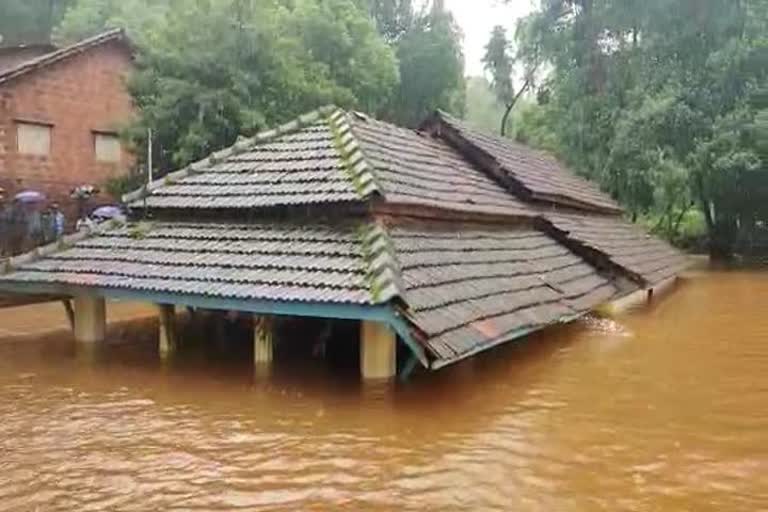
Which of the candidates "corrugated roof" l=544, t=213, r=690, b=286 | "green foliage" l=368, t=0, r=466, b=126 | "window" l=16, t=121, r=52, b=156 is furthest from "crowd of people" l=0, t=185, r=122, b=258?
"green foliage" l=368, t=0, r=466, b=126

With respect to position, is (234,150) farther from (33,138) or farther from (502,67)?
(502,67)

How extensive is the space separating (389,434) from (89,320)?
17.6 feet

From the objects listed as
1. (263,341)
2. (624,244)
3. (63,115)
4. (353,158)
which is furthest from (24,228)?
(624,244)

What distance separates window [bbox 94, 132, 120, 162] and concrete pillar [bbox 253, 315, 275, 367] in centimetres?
1538

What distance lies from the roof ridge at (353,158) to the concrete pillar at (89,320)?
3.85 metres

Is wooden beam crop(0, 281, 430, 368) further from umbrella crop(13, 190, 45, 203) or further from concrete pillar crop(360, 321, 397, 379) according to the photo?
umbrella crop(13, 190, 45, 203)

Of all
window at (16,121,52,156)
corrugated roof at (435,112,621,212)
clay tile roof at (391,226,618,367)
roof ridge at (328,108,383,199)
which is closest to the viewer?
clay tile roof at (391,226,618,367)

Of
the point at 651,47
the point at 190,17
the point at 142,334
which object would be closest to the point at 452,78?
the point at 651,47

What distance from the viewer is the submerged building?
7191 mm

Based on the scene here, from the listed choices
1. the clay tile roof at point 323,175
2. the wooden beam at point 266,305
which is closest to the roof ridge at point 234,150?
the clay tile roof at point 323,175

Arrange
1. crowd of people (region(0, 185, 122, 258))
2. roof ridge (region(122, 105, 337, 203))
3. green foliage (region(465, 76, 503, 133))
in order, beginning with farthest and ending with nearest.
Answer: green foliage (region(465, 76, 503, 133)) → crowd of people (region(0, 185, 122, 258)) → roof ridge (region(122, 105, 337, 203))

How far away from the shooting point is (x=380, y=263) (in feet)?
23.4

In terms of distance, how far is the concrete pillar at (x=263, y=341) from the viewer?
27.3 ft

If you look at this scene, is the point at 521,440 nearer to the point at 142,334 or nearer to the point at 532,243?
the point at 532,243
